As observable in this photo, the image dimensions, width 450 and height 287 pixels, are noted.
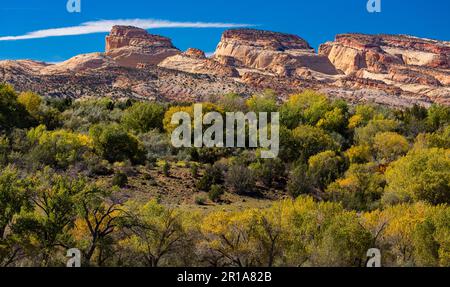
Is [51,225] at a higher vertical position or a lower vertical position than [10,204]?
lower

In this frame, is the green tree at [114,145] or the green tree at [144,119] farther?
the green tree at [144,119]

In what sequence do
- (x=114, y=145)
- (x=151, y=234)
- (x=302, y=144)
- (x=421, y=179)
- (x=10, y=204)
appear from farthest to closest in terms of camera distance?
(x=302, y=144), (x=114, y=145), (x=421, y=179), (x=151, y=234), (x=10, y=204)

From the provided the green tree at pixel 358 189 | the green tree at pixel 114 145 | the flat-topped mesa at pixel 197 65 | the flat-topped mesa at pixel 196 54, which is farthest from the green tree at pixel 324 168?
the flat-topped mesa at pixel 196 54

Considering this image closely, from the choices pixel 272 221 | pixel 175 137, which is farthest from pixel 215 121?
pixel 272 221

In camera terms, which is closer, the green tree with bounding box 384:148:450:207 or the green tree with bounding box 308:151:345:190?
the green tree with bounding box 384:148:450:207

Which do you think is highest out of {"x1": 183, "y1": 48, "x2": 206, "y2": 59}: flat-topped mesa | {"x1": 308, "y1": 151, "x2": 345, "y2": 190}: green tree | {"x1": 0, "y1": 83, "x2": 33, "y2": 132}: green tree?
{"x1": 183, "y1": 48, "x2": 206, "y2": 59}: flat-topped mesa

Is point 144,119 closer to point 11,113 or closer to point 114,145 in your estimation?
point 11,113

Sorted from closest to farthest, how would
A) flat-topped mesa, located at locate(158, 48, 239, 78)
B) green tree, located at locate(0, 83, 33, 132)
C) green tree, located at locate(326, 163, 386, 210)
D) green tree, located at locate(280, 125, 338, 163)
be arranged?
green tree, located at locate(326, 163, 386, 210), green tree, located at locate(0, 83, 33, 132), green tree, located at locate(280, 125, 338, 163), flat-topped mesa, located at locate(158, 48, 239, 78)

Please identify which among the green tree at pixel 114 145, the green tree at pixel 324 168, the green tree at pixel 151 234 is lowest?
the green tree at pixel 151 234

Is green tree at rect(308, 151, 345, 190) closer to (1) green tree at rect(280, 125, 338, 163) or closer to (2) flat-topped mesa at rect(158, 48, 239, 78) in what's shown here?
(1) green tree at rect(280, 125, 338, 163)

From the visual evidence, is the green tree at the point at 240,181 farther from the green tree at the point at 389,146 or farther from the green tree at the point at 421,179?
the green tree at the point at 389,146

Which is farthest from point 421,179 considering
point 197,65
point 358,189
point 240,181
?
point 197,65

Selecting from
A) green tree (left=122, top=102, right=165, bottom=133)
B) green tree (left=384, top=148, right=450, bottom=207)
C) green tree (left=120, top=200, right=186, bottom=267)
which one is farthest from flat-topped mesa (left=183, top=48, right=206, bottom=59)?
green tree (left=120, top=200, right=186, bottom=267)
